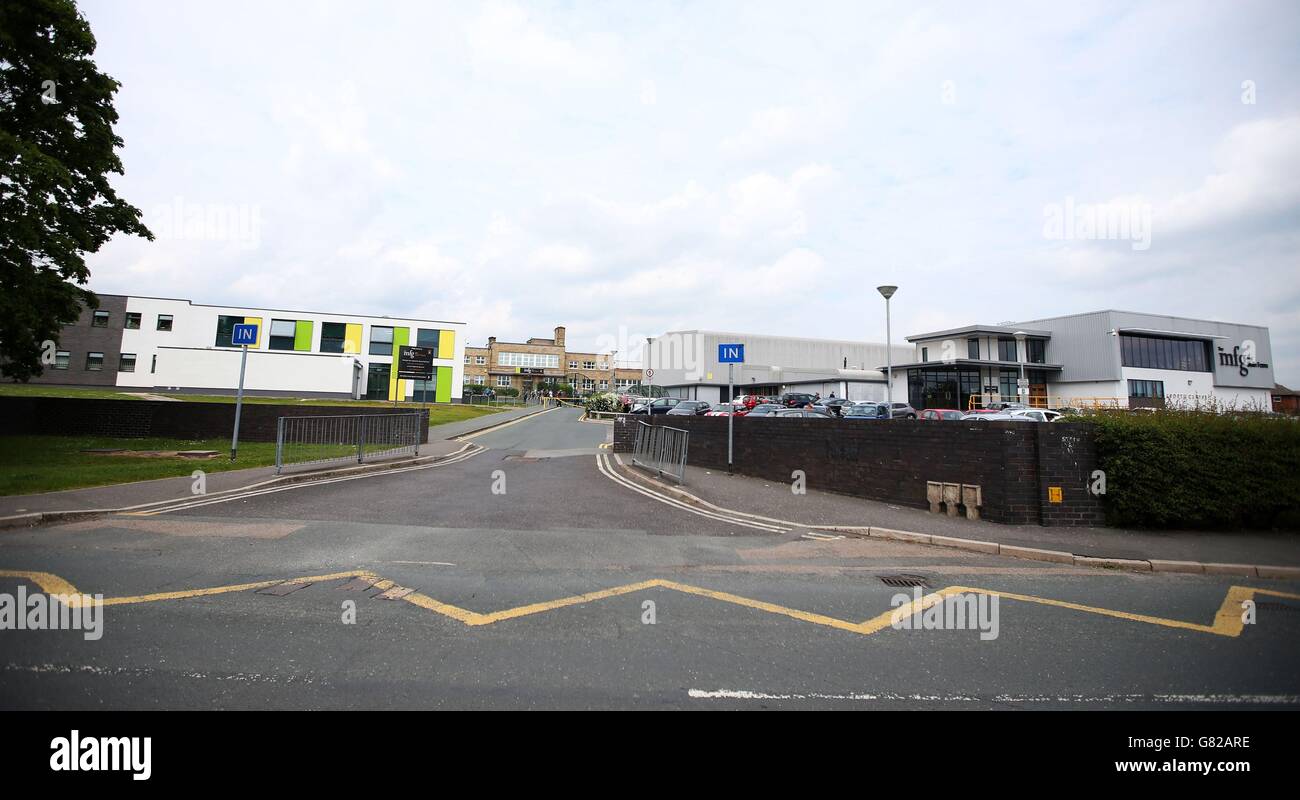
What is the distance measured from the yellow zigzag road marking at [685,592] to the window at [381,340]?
5783cm

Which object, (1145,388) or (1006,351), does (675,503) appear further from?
(1145,388)

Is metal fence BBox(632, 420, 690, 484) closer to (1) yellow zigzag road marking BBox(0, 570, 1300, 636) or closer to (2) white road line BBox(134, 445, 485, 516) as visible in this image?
(2) white road line BBox(134, 445, 485, 516)

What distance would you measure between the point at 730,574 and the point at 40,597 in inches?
257

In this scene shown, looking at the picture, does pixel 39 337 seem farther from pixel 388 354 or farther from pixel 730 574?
pixel 388 354

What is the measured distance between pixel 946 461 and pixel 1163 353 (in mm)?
56741

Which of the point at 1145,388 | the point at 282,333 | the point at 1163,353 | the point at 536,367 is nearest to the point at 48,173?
the point at 282,333

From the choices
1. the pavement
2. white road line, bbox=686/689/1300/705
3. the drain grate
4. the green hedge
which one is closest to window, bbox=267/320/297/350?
the pavement

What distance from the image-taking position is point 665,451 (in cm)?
1488

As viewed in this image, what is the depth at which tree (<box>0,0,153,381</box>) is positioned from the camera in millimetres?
12000

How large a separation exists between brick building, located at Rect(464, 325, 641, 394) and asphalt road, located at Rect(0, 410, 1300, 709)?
94.8m

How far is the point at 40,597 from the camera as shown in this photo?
184 inches

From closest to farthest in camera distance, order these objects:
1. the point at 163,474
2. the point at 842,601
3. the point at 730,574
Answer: the point at 842,601 → the point at 730,574 → the point at 163,474

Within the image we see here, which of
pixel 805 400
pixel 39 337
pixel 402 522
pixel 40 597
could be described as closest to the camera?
pixel 40 597
